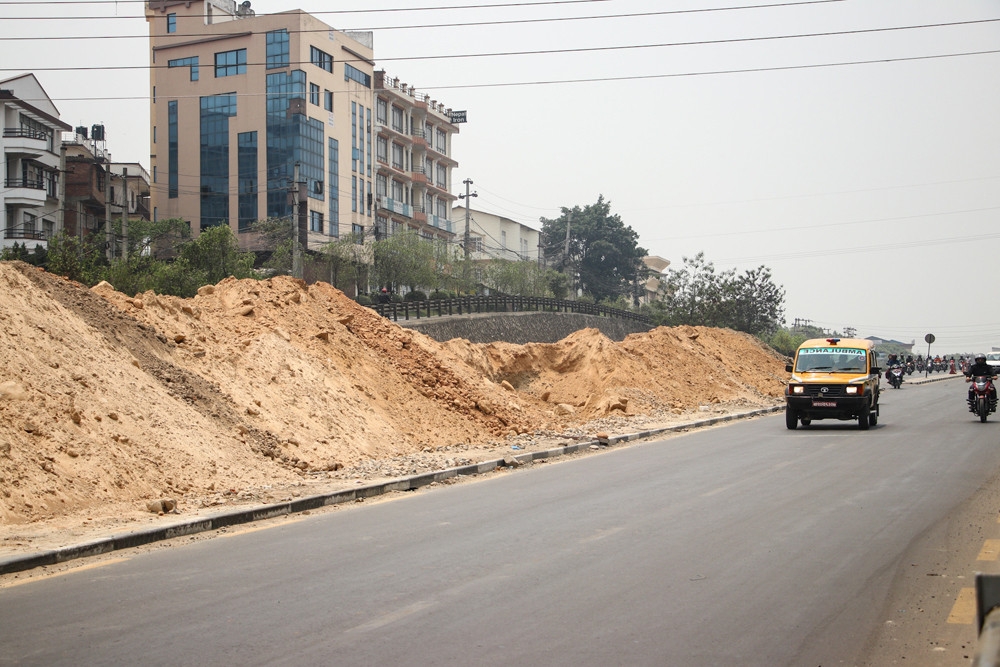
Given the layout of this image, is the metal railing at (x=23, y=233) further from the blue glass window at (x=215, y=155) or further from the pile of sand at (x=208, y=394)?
the pile of sand at (x=208, y=394)

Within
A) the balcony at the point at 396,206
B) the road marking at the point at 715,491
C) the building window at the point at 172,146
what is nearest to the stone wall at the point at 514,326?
the balcony at the point at 396,206

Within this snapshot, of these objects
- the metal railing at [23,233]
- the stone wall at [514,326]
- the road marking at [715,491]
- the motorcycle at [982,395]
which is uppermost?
the metal railing at [23,233]

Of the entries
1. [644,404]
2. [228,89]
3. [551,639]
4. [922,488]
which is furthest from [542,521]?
[228,89]

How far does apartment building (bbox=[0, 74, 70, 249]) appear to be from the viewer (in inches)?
1972

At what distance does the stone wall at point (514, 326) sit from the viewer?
136 ft

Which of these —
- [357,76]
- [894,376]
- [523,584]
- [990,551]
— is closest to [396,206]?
[357,76]

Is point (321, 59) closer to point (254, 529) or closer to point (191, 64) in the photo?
point (191, 64)

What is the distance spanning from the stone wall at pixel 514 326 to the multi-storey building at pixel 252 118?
15.1 metres

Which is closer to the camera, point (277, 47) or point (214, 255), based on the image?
point (214, 255)

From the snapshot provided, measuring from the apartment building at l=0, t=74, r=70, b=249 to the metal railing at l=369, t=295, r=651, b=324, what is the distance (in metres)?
20.6

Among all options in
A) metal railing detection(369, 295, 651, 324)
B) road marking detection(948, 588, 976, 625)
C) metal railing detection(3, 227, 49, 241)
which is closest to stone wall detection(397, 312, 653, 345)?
metal railing detection(369, 295, 651, 324)

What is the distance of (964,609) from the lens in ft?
20.3

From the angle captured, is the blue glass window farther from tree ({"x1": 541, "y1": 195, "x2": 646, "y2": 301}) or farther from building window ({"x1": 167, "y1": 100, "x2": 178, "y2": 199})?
tree ({"x1": 541, "y1": 195, "x2": 646, "y2": 301})

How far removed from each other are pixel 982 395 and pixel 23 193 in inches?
1946
